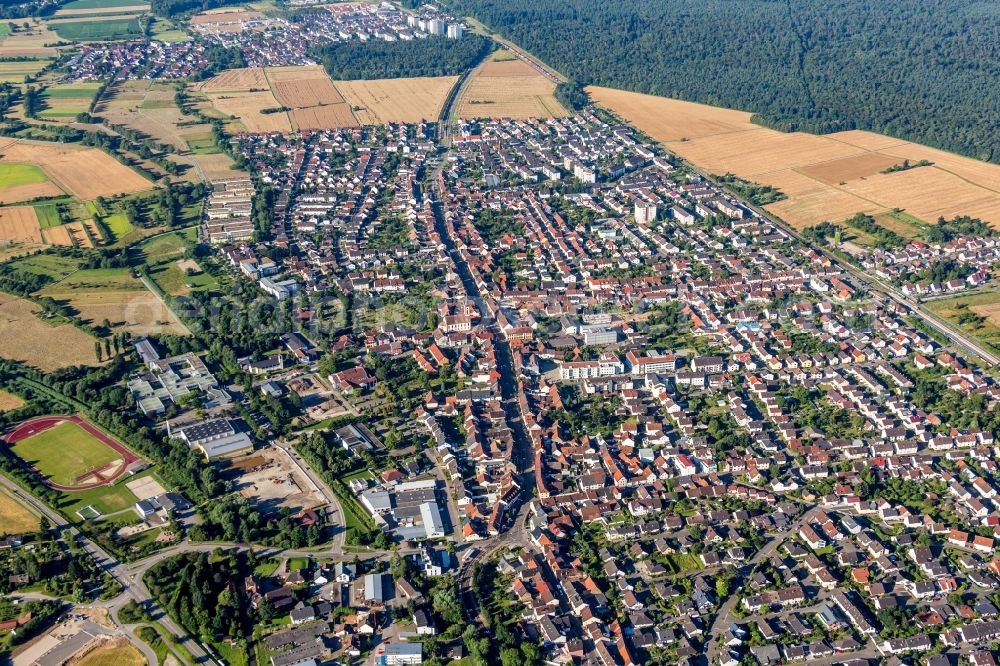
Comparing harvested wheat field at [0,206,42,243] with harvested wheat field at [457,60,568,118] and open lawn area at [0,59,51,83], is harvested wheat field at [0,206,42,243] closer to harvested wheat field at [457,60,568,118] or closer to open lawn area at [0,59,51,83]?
harvested wheat field at [457,60,568,118]

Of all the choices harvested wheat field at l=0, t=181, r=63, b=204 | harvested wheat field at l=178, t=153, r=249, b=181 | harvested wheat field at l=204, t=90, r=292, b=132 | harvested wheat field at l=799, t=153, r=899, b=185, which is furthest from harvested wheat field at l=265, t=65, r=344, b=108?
harvested wheat field at l=799, t=153, r=899, b=185

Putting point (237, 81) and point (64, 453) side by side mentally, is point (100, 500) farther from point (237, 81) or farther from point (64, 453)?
point (237, 81)

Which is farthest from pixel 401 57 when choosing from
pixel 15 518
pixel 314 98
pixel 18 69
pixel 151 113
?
pixel 15 518

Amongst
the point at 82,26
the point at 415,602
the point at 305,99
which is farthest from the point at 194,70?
the point at 415,602

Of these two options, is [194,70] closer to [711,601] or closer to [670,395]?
[670,395]

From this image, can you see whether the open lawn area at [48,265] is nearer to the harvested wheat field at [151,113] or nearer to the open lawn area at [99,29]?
the harvested wheat field at [151,113]
